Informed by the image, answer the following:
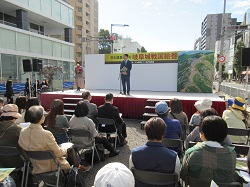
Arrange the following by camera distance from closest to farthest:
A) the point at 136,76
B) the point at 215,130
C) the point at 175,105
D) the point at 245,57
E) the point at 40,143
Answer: the point at 215,130, the point at 40,143, the point at 175,105, the point at 245,57, the point at 136,76

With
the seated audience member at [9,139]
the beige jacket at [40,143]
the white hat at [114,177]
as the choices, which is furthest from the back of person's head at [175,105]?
the white hat at [114,177]

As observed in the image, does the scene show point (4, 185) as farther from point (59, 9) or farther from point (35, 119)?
point (59, 9)

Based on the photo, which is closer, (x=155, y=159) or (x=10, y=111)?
(x=155, y=159)

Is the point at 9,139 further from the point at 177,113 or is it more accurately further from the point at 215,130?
the point at 177,113

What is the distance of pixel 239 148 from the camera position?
262 cm

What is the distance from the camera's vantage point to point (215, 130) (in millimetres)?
1853

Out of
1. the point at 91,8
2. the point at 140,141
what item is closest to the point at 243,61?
the point at 140,141

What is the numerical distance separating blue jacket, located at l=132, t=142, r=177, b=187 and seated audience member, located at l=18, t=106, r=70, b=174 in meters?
1.09

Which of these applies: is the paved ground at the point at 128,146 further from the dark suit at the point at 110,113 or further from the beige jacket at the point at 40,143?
the beige jacket at the point at 40,143

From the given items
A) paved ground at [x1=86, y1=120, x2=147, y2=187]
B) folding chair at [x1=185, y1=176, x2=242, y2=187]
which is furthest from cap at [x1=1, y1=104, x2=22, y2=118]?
folding chair at [x1=185, y1=176, x2=242, y2=187]

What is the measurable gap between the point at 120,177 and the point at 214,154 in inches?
43.7

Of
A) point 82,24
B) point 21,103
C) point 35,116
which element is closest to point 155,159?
point 35,116

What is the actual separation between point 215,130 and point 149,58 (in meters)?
8.77

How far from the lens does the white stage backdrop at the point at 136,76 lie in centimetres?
1010
